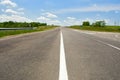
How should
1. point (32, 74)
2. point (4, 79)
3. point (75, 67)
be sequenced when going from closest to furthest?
1. point (4, 79)
2. point (32, 74)
3. point (75, 67)

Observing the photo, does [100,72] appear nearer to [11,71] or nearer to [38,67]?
[38,67]

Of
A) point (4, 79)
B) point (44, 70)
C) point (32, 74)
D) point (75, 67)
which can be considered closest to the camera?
point (4, 79)

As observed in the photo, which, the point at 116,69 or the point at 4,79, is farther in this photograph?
the point at 116,69

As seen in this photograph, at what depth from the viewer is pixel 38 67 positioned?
6977 mm

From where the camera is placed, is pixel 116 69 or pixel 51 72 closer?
pixel 51 72

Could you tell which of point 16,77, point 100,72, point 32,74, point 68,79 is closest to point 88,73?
point 100,72

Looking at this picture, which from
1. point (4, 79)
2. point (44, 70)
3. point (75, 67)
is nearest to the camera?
point (4, 79)

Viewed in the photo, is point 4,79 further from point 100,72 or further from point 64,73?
point 100,72

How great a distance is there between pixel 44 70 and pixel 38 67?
1.75ft

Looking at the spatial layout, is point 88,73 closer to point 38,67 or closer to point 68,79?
point 68,79

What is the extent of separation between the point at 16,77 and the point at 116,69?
296 centimetres

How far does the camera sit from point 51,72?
6.22 metres

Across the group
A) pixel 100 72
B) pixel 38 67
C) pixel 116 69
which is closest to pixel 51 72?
pixel 38 67

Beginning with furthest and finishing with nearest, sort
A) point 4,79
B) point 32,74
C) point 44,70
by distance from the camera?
point 44,70 → point 32,74 → point 4,79
